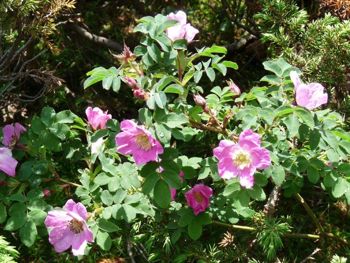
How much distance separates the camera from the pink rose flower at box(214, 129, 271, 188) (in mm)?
1503

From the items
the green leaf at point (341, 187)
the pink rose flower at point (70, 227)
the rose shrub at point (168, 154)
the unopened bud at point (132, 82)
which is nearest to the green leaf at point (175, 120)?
the rose shrub at point (168, 154)

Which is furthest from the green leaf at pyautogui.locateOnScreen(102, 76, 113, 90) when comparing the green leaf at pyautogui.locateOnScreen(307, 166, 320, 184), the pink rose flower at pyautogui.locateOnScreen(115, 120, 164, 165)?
the green leaf at pyautogui.locateOnScreen(307, 166, 320, 184)

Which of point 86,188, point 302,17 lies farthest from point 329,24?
point 86,188

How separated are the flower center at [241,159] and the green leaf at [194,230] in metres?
0.30

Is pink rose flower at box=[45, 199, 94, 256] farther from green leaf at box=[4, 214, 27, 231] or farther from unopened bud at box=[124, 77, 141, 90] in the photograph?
unopened bud at box=[124, 77, 141, 90]

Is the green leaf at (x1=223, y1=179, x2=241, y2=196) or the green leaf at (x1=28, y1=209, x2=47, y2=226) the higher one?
the green leaf at (x1=223, y1=179, x2=241, y2=196)

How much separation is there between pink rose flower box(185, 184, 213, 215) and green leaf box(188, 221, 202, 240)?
36 millimetres

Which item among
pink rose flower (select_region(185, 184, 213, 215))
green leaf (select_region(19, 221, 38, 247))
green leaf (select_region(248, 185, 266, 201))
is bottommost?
pink rose flower (select_region(185, 184, 213, 215))

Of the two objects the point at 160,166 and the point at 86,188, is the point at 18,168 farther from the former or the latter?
the point at 160,166

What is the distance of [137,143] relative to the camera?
1511mm

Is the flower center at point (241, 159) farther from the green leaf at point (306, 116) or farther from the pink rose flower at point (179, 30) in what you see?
the pink rose flower at point (179, 30)

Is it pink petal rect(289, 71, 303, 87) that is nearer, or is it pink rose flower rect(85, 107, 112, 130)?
pink petal rect(289, 71, 303, 87)

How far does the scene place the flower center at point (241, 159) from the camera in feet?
4.96

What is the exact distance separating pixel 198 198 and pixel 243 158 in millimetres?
287
